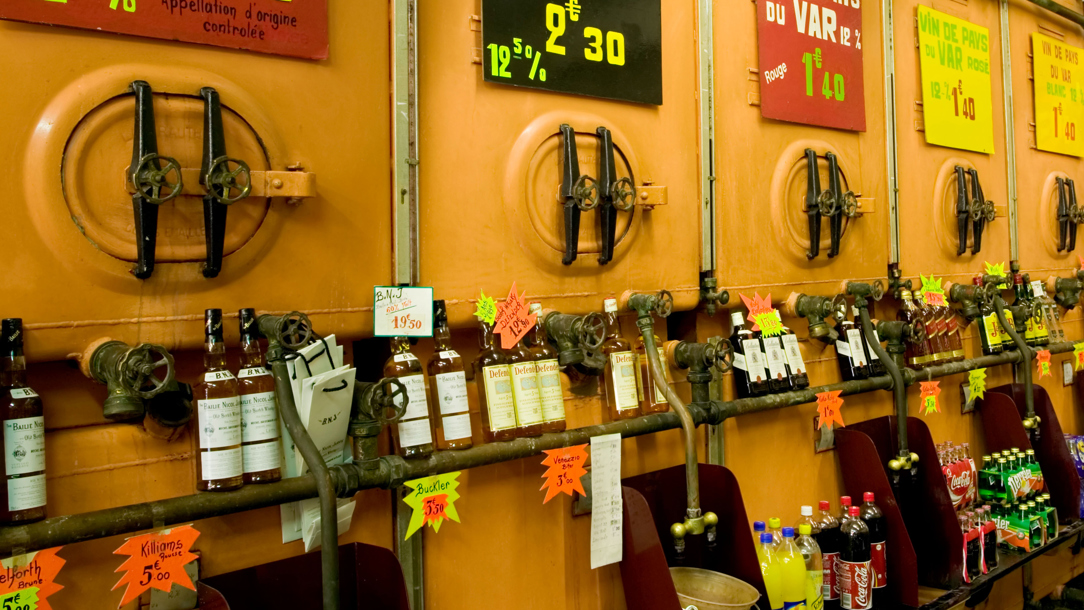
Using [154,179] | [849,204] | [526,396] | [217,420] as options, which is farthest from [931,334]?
[154,179]

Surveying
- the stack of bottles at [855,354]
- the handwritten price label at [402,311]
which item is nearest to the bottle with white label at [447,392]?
the handwritten price label at [402,311]

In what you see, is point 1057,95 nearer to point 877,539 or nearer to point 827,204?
point 827,204

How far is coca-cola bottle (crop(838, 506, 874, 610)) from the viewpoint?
2.08 m

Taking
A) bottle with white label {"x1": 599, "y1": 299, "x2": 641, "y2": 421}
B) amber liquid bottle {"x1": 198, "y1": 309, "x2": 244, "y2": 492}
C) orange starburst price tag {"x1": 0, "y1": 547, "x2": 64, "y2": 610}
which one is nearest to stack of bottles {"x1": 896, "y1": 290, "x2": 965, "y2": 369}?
bottle with white label {"x1": 599, "y1": 299, "x2": 641, "y2": 421}

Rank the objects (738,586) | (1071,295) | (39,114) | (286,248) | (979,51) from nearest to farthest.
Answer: (39,114)
(286,248)
(738,586)
(979,51)
(1071,295)

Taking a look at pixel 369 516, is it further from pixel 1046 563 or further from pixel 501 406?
pixel 1046 563

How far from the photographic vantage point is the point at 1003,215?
10.1 ft

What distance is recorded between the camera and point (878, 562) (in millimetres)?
2156

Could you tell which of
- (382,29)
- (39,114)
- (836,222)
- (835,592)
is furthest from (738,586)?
(39,114)

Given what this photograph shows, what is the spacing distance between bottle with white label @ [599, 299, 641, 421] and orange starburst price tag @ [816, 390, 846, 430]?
647 millimetres

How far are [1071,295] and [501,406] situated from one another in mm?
2823

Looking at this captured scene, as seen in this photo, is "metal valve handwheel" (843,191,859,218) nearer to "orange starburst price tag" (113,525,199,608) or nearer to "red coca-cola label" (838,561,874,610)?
"red coca-cola label" (838,561,874,610)

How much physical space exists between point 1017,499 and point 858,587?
979 mm

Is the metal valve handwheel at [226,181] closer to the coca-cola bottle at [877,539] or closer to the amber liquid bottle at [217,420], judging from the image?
the amber liquid bottle at [217,420]
